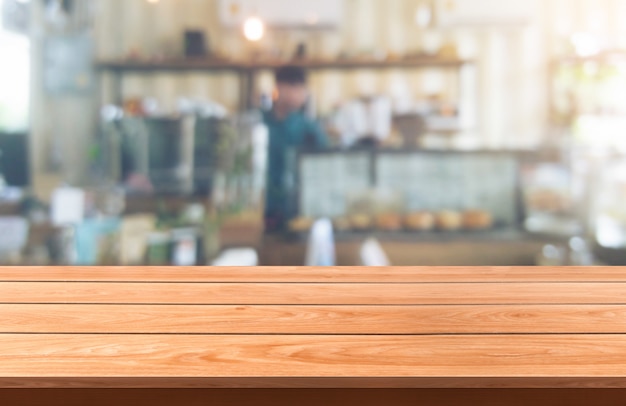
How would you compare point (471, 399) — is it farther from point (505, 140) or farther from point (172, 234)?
point (505, 140)

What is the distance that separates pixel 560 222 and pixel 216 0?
317cm

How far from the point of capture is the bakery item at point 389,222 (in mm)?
3263

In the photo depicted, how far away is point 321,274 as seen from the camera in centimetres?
121

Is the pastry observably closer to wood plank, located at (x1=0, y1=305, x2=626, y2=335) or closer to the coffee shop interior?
the coffee shop interior

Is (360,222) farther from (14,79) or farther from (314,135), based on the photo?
(14,79)

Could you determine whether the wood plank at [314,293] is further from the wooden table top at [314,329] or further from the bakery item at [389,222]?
the bakery item at [389,222]

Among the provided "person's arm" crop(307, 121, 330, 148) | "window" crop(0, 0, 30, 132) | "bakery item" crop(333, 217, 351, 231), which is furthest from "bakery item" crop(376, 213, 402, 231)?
"window" crop(0, 0, 30, 132)

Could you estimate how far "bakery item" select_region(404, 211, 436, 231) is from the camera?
3256 mm

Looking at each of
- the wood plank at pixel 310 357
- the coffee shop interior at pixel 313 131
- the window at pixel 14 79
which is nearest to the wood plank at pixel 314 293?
the wood plank at pixel 310 357

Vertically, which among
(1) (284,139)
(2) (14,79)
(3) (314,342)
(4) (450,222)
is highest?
(2) (14,79)

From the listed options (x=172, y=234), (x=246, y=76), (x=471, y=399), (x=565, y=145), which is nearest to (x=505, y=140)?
(x=565, y=145)

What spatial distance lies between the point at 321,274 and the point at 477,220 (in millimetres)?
2184

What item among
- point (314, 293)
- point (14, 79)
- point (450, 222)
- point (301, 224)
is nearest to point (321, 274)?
point (314, 293)

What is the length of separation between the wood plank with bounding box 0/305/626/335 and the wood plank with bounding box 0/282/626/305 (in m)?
0.03
